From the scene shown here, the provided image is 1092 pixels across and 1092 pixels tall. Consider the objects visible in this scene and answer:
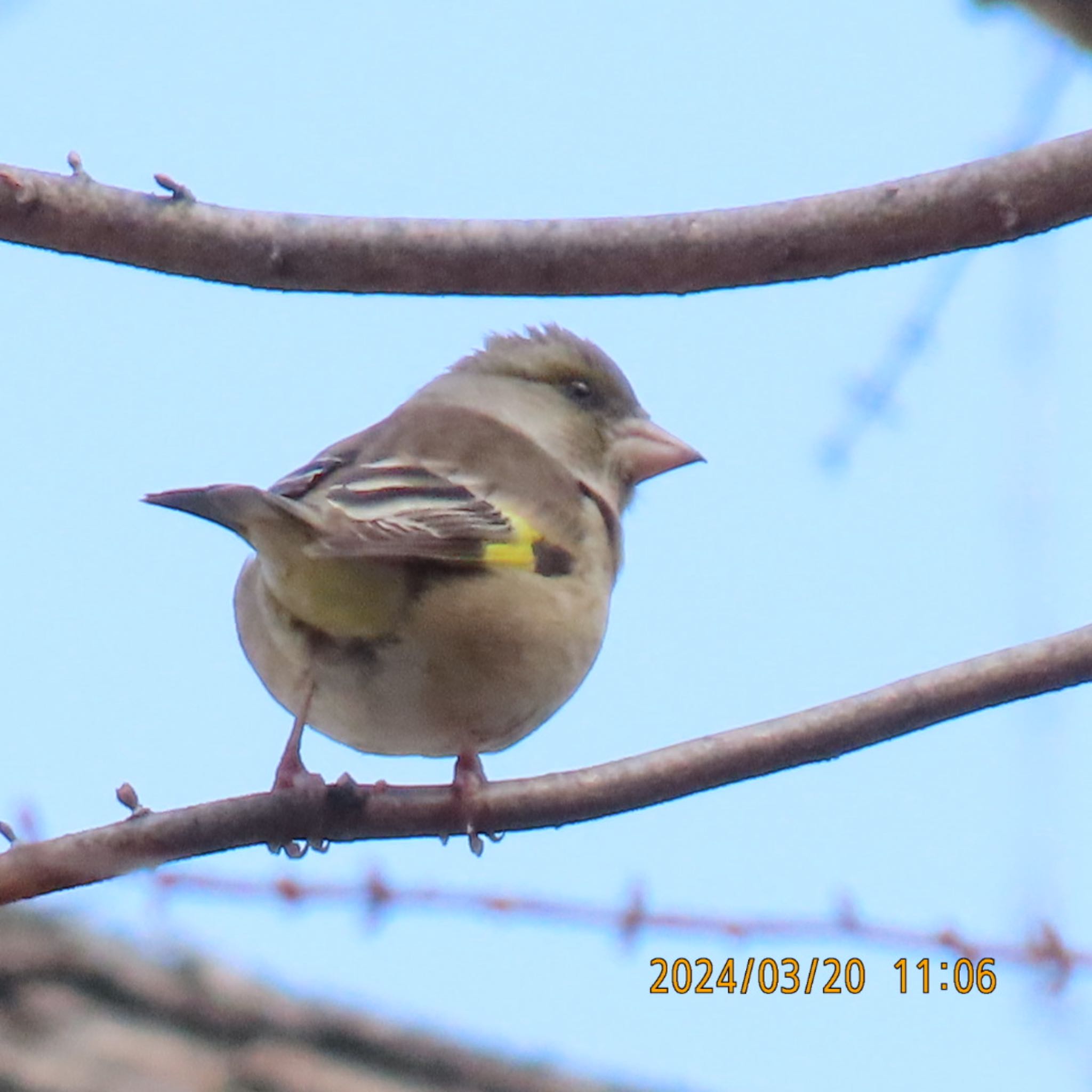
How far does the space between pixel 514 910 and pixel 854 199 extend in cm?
105

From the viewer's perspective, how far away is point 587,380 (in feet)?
12.0

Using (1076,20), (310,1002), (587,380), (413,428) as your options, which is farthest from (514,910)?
(310,1002)

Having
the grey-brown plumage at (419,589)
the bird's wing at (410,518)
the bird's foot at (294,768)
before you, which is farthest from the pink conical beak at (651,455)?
the bird's foot at (294,768)

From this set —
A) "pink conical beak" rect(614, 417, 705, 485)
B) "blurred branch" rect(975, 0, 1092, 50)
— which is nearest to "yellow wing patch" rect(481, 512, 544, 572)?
"pink conical beak" rect(614, 417, 705, 485)

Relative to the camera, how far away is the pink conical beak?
3.50 m

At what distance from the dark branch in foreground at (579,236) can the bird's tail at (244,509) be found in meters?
0.40

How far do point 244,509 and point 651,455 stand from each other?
137 centimetres

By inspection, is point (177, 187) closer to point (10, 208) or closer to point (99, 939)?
point (10, 208)

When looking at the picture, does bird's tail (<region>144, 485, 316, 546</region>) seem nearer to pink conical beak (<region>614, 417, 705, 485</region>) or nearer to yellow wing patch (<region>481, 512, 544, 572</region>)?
yellow wing patch (<region>481, 512, 544, 572</region>)

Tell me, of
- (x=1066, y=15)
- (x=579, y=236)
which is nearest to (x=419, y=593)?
(x=579, y=236)

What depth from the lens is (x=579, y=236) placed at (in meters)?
1.85

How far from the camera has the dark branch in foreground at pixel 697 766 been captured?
1.99m

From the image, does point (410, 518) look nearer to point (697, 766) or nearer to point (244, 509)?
point (244, 509)

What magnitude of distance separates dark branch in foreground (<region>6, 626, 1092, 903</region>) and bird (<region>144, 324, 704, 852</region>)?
0.20 m
